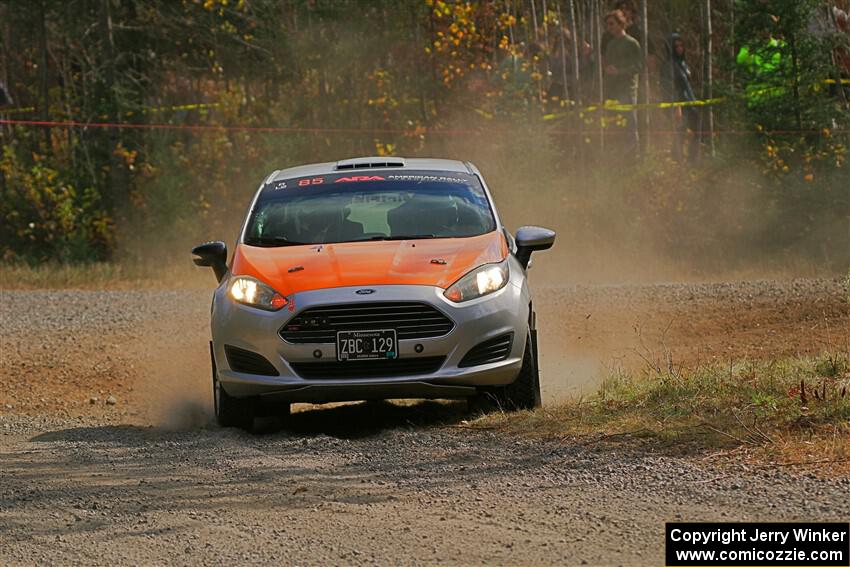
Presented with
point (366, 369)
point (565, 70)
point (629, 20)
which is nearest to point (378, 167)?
point (366, 369)

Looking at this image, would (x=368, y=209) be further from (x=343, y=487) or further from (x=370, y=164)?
(x=343, y=487)

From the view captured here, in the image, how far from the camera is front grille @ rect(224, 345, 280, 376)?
9438 mm

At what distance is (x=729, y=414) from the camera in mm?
8703

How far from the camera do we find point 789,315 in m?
15.7

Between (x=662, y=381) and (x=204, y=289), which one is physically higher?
(x=662, y=381)

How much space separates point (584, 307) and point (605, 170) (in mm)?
7713

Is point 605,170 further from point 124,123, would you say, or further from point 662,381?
point 662,381

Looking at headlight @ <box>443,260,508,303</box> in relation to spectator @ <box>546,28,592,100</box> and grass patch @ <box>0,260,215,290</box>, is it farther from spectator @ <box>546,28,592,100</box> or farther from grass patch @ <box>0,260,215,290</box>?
spectator @ <box>546,28,592,100</box>

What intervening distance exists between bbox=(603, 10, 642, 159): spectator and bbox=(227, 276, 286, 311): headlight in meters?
15.2

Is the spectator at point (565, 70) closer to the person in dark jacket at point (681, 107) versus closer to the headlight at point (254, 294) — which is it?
the person in dark jacket at point (681, 107)

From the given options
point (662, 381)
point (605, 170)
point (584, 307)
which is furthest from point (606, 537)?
point (605, 170)

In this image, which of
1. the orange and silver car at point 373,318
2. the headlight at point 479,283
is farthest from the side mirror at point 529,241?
the headlight at point 479,283

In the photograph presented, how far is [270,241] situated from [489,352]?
1.92 m

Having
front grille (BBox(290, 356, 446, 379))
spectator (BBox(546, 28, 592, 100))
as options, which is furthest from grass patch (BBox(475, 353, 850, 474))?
spectator (BBox(546, 28, 592, 100))
